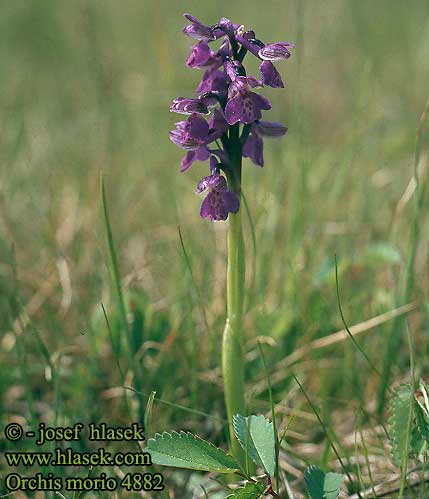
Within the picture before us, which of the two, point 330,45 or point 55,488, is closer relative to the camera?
point 55,488

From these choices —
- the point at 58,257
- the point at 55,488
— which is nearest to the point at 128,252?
the point at 58,257

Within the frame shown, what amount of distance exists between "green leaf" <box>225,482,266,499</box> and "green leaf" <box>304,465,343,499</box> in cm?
14

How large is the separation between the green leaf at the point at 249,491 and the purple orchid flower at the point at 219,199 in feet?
2.50

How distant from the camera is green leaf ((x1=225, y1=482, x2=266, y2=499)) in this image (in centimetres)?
167

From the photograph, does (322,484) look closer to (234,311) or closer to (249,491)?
(249,491)

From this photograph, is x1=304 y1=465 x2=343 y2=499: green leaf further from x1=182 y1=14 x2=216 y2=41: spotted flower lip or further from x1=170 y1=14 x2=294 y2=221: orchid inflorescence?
x1=182 y1=14 x2=216 y2=41: spotted flower lip

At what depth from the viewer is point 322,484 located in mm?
1724

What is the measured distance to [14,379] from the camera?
8.59 ft

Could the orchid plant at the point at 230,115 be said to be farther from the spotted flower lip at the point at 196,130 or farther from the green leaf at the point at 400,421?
the green leaf at the point at 400,421

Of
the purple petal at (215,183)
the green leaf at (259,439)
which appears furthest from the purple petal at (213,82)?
the green leaf at (259,439)

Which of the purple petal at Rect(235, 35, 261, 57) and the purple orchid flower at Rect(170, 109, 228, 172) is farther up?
the purple petal at Rect(235, 35, 261, 57)

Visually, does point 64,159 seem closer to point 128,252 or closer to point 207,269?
point 128,252

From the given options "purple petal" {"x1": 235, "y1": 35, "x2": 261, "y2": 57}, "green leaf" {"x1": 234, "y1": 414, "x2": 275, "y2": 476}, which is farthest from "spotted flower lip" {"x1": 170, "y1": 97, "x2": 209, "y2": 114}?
"green leaf" {"x1": 234, "y1": 414, "x2": 275, "y2": 476}

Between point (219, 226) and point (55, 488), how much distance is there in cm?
190
